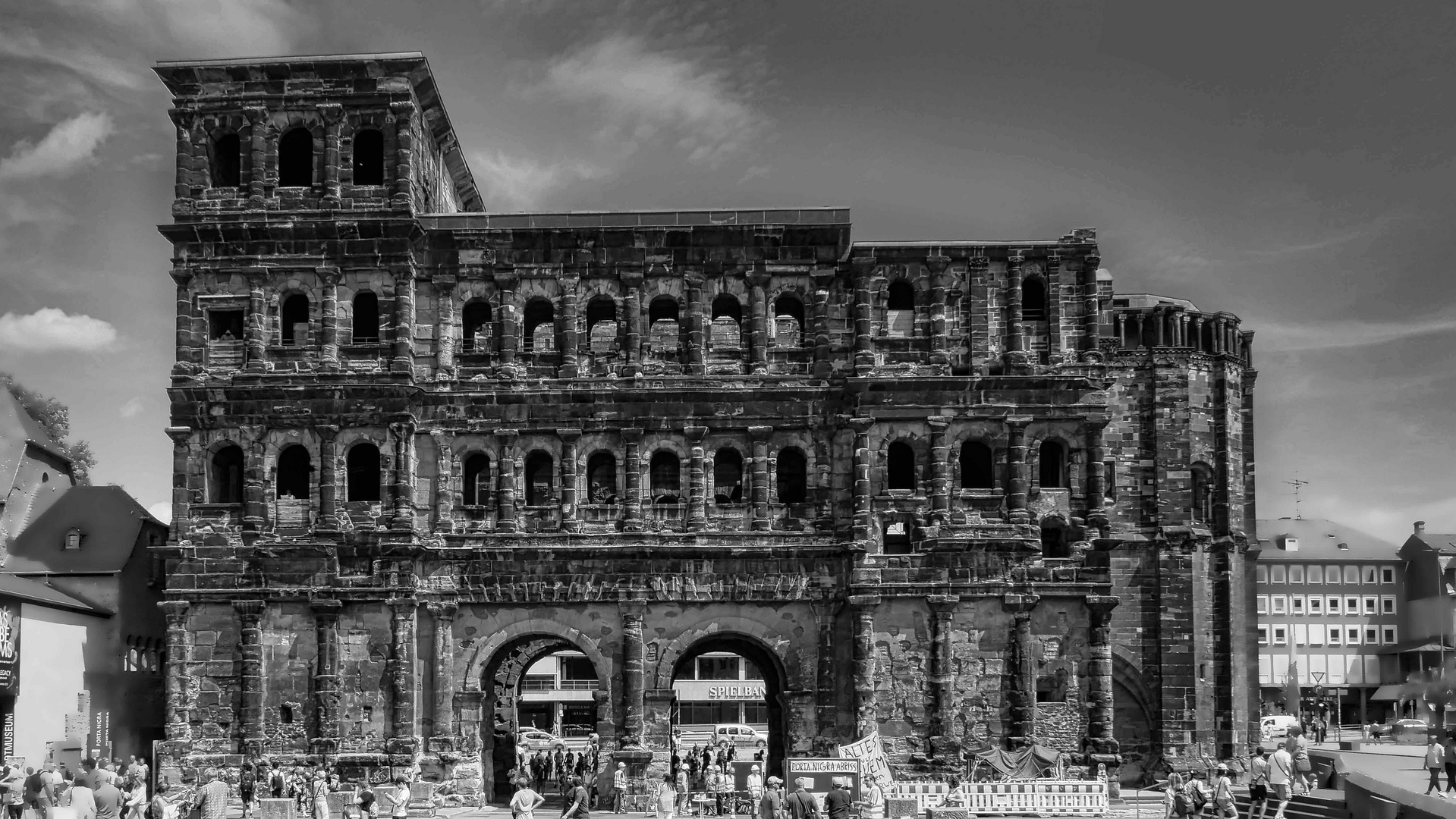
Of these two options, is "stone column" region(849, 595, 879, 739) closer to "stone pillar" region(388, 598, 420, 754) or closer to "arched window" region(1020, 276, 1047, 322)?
"arched window" region(1020, 276, 1047, 322)

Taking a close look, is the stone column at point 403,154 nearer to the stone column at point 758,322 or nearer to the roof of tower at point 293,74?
the roof of tower at point 293,74

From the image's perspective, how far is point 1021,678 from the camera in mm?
45812

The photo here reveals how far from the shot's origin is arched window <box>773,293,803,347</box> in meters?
48.3

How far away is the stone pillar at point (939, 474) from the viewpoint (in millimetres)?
46938

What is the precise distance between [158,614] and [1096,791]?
1318 inches

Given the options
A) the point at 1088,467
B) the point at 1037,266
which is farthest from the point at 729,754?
the point at 1037,266

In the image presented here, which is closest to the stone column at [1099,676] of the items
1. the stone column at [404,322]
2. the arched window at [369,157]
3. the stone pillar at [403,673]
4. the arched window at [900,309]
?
the arched window at [900,309]

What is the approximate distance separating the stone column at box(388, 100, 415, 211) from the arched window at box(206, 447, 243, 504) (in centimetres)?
908

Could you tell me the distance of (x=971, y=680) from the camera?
152 feet

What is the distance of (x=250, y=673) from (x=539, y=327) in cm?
1362

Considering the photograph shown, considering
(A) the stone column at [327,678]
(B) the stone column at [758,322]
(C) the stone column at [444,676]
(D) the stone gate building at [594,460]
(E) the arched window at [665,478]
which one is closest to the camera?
(A) the stone column at [327,678]

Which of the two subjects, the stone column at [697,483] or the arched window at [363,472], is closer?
the stone column at [697,483]

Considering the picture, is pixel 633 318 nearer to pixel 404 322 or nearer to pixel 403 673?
pixel 404 322

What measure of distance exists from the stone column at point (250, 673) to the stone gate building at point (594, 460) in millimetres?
93
